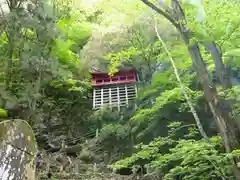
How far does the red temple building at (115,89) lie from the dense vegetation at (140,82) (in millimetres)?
330

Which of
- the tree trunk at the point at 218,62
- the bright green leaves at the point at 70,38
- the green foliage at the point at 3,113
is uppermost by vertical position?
the bright green leaves at the point at 70,38

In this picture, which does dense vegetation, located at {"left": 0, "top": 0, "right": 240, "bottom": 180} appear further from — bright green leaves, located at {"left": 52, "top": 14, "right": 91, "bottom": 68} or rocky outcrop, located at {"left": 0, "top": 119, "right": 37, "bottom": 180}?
rocky outcrop, located at {"left": 0, "top": 119, "right": 37, "bottom": 180}

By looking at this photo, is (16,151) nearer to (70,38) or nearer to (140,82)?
(140,82)

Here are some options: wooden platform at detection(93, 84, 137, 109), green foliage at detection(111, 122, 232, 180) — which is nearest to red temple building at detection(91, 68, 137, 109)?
wooden platform at detection(93, 84, 137, 109)

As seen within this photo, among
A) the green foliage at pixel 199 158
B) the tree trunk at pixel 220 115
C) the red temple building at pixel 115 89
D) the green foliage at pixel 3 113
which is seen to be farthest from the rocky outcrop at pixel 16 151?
the red temple building at pixel 115 89

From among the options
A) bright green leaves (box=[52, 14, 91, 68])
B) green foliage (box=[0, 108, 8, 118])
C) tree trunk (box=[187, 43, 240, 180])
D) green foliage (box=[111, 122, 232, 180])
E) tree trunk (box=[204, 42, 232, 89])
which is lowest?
green foliage (box=[111, 122, 232, 180])

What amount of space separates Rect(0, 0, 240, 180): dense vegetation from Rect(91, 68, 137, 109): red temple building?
33cm

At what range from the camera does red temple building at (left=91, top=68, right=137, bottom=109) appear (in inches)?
392

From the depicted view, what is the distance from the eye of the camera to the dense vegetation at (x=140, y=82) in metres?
5.02

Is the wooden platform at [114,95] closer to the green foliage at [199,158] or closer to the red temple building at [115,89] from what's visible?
the red temple building at [115,89]

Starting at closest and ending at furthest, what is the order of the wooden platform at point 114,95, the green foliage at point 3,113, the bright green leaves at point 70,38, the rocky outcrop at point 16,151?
1. the rocky outcrop at point 16,151
2. the green foliage at point 3,113
3. the bright green leaves at point 70,38
4. the wooden platform at point 114,95

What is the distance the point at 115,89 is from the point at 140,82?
3.03ft

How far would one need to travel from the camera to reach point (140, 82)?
10141mm

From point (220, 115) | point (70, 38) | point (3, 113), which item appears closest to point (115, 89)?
point (70, 38)
